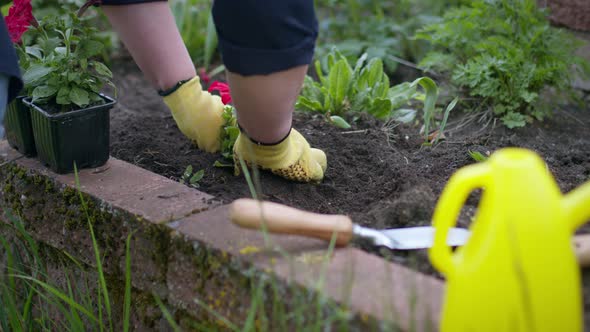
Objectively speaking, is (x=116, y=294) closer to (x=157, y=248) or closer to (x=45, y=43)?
(x=157, y=248)

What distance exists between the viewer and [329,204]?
1.64m

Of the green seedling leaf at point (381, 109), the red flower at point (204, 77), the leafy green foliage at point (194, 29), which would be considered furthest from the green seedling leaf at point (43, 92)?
the leafy green foliage at point (194, 29)

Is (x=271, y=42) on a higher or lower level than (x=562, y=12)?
higher

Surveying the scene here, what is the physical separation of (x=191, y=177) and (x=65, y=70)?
1.32 ft

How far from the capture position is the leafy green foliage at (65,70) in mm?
1637

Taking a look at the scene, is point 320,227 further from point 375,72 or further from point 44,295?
point 375,72

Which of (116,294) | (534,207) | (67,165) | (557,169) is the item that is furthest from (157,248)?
(557,169)

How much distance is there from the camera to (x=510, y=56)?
219 cm

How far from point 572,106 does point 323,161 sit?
3.97 feet

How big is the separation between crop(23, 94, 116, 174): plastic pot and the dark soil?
0.20 m

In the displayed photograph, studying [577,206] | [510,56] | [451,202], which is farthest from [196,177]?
[510,56]

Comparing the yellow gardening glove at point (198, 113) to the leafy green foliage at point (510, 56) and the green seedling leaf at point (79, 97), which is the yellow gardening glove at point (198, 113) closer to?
the green seedling leaf at point (79, 97)

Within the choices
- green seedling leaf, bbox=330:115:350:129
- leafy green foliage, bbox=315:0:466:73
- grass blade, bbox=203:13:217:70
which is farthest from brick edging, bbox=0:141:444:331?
leafy green foliage, bbox=315:0:466:73

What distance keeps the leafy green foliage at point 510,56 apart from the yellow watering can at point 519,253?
51.1 inches
